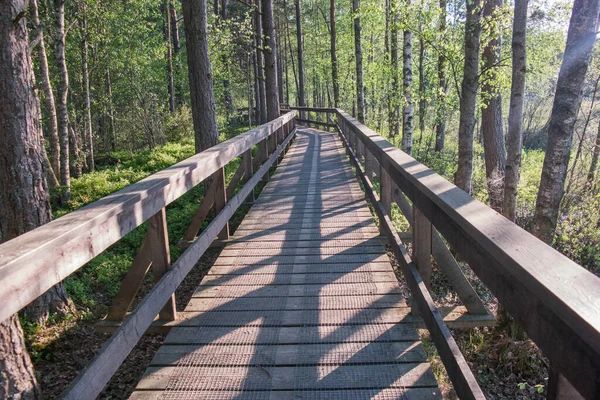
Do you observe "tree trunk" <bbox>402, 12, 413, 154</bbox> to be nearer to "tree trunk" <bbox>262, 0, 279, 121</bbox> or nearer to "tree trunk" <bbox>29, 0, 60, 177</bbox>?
"tree trunk" <bbox>262, 0, 279, 121</bbox>

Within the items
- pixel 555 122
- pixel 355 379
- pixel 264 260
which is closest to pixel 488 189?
pixel 555 122

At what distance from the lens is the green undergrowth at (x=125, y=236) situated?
5.74 metres

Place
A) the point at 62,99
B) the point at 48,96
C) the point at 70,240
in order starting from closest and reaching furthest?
the point at 70,240 → the point at 48,96 → the point at 62,99

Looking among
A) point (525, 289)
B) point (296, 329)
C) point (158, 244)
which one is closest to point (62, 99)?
point (158, 244)

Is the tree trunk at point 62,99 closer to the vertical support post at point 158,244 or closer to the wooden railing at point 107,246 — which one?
the wooden railing at point 107,246

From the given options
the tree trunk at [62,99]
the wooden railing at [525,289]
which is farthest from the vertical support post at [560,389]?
the tree trunk at [62,99]

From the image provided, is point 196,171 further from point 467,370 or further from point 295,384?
point 467,370

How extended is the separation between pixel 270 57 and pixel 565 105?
1165 cm

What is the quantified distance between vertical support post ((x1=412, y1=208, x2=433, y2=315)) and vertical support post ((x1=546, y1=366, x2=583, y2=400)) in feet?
6.02

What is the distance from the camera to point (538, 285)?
1.26 meters

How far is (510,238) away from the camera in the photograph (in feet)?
5.31

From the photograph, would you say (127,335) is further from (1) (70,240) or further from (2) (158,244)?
(2) (158,244)

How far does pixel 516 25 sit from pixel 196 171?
627cm

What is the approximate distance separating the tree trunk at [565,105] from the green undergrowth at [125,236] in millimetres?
5070
